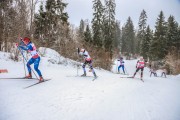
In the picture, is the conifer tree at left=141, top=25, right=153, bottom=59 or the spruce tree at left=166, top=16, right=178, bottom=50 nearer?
the spruce tree at left=166, top=16, right=178, bottom=50

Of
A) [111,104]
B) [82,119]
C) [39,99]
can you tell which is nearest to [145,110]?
[111,104]

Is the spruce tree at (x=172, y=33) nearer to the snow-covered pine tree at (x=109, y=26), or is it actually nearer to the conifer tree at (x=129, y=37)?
the snow-covered pine tree at (x=109, y=26)

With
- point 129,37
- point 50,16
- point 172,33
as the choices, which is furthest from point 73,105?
point 129,37

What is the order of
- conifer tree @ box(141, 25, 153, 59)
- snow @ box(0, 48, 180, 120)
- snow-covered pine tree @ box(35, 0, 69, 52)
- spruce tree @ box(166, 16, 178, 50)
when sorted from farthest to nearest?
1. conifer tree @ box(141, 25, 153, 59)
2. spruce tree @ box(166, 16, 178, 50)
3. snow-covered pine tree @ box(35, 0, 69, 52)
4. snow @ box(0, 48, 180, 120)

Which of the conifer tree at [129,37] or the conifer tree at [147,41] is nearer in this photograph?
the conifer tree at [147,41]

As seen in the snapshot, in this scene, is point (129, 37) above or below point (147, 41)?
above

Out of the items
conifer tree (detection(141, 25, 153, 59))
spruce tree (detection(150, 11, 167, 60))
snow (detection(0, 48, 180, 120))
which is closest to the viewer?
snow (detection(0, 48, 180, 120))

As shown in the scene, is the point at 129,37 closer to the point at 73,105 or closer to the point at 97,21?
the point at 97,21

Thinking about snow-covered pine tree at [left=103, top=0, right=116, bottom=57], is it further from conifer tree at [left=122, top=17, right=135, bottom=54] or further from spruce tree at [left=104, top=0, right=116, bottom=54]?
conifer tree at [left=122, top=17, right=135, bottom=54]

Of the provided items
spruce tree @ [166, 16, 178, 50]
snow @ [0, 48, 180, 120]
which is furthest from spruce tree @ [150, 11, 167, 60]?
snow @ [0, 48, 180, 120]

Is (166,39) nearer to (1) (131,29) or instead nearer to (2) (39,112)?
(1) (131,29)

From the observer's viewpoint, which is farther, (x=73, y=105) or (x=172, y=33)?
(x=172, y=33)

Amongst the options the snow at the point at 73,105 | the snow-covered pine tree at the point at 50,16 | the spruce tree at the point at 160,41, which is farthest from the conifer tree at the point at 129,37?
the snow at the point at 73,105

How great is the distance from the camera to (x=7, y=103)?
20.2 ft
